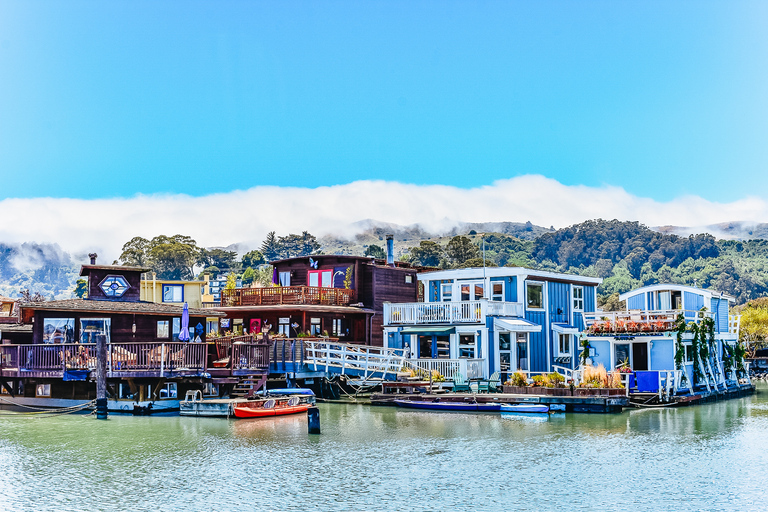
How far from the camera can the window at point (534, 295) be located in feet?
138

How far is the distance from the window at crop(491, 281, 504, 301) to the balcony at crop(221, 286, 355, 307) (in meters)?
10.4

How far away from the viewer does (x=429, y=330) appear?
40.6 meters

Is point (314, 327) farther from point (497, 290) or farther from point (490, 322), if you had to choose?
point (490, 322)

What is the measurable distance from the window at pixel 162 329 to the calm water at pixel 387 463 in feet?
21.8

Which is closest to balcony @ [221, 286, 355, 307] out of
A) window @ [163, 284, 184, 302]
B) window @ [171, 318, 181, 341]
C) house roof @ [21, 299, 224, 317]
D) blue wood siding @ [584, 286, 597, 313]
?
house roof @ [21, 299, 224, 317]

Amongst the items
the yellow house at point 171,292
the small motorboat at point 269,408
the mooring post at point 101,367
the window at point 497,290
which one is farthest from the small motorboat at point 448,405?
the yellow house at point 171,292

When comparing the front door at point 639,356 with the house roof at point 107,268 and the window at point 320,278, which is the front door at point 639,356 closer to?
the window at point 320,278

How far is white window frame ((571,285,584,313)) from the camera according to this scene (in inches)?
1773

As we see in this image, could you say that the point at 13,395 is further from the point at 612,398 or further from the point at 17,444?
the point at 612,398

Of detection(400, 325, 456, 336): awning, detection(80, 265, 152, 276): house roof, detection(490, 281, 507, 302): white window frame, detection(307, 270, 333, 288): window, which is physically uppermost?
detection(307, 270, 333, 288): window

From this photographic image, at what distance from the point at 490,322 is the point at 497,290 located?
3.33 meters

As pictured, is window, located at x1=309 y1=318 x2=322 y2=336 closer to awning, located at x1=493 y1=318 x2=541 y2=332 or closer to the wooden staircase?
the wooden staircase

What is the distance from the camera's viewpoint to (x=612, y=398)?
33.0 m

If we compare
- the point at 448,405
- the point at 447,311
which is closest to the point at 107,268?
the point at 447,311
